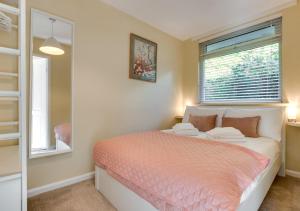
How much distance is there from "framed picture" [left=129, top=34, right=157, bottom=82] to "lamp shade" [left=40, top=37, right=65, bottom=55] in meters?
1.11

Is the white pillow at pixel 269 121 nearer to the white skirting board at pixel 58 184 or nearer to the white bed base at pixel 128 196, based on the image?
the white bed base at pixel 128 196

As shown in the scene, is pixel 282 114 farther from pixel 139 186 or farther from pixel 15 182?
pixel 15 182

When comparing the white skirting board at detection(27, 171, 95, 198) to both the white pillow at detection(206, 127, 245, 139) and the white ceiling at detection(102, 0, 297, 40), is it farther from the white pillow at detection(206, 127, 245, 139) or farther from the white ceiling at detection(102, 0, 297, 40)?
the white ceiling at detection(102, 0, 297, 40)

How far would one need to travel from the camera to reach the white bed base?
1.35m

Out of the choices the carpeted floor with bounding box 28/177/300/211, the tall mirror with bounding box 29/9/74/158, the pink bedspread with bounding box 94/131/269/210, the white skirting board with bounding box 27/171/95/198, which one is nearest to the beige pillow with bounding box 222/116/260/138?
the carpeted floor with bounding box 28/177/300/211

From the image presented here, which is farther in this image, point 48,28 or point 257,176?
point 48,28

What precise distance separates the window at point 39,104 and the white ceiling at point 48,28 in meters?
0.30

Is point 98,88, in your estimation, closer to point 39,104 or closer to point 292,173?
point 39,104

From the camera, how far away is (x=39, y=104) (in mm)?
2059

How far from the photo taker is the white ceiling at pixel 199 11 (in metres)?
2.57

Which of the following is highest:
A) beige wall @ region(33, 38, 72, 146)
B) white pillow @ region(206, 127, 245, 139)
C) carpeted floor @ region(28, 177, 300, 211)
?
beige wall @ region(33, 38, 72, 146)

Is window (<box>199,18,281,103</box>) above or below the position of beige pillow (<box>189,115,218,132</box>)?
above

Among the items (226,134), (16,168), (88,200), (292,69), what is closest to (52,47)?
(16,168)

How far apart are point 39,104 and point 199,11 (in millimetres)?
2701
